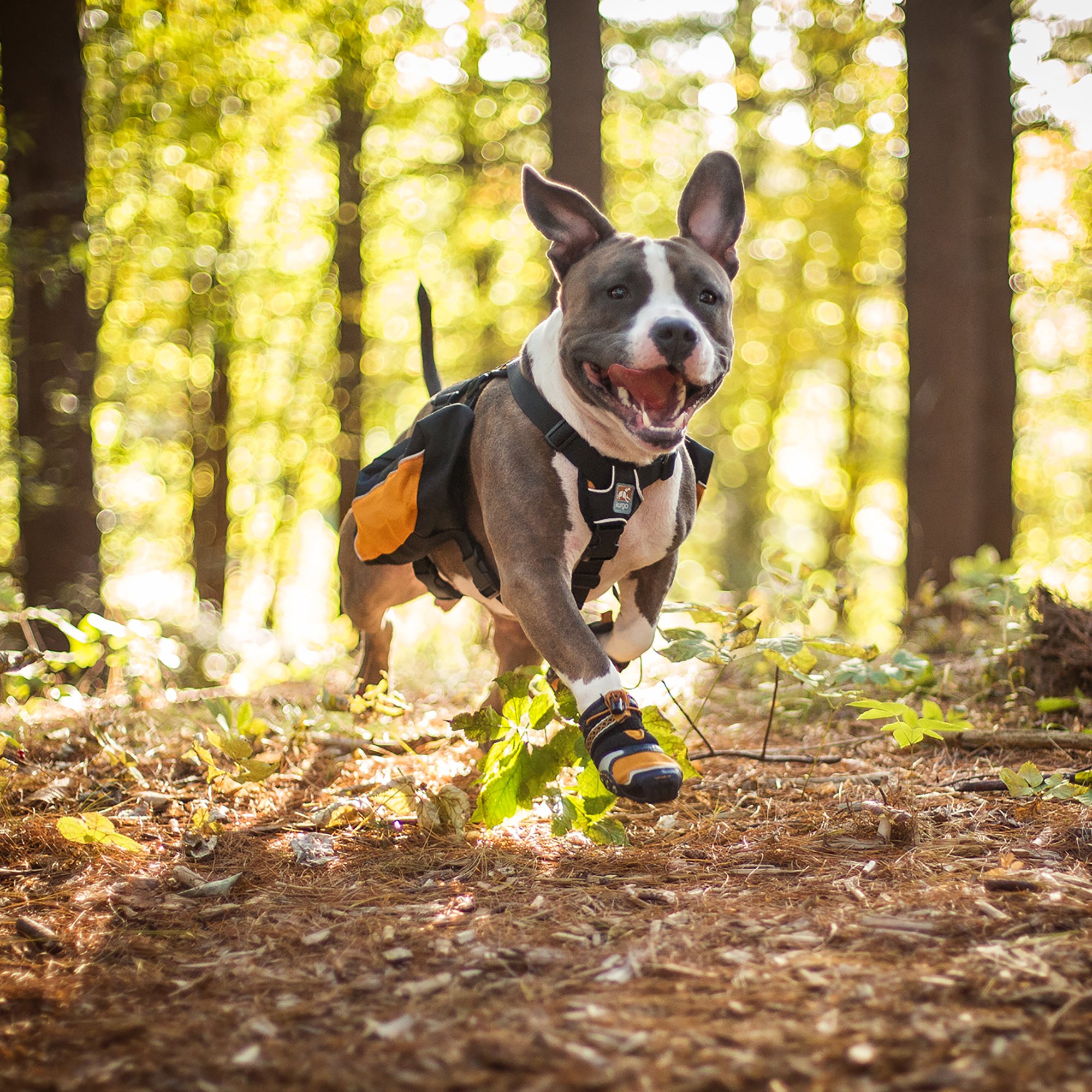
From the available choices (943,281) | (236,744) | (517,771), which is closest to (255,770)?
(236,744)

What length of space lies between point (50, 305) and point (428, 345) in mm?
4068

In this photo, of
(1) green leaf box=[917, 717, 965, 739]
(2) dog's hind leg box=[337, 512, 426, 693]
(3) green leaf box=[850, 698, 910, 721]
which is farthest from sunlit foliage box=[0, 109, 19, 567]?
(1) green leaf box=[917, 717, 965, 739]

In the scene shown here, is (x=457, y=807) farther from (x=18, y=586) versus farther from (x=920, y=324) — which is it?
(x=920, y=324)

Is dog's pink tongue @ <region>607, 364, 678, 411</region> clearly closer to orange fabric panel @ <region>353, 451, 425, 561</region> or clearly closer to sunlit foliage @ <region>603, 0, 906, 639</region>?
orange fabric panel @ <region>353, 451, 425, 561</region>

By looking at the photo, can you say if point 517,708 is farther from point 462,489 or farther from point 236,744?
point 236,744

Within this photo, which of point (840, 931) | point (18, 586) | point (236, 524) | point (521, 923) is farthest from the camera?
point (236, 524)

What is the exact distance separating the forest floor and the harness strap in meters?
0.99

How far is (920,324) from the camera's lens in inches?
346

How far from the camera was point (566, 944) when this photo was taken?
91.4 inches

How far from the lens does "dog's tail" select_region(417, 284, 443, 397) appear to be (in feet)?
15.2

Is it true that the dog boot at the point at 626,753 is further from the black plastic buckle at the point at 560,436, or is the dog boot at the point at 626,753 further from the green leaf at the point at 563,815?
the black plastic buckle at the point at 560,436

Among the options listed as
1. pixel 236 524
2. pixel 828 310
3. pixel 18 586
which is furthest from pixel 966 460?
pixel 236 524

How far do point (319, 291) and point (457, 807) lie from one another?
14.2 metres

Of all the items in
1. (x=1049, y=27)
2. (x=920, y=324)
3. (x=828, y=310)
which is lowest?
(x=920, y=324)
